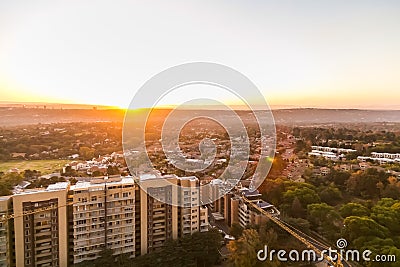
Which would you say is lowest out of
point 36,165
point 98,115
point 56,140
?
point 36,165

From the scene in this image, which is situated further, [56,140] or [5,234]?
[56,140]

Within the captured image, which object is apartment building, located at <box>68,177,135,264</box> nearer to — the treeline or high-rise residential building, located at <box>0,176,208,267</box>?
high-rise residential building, located at <box>0,176,208,267</box>

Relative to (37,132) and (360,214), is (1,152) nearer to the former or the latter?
(37,132)

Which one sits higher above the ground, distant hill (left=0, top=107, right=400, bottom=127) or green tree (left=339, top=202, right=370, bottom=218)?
distant hill (left=0, top=107, right=400, bottom=127)

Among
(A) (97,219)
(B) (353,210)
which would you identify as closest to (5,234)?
(A) (97,219)

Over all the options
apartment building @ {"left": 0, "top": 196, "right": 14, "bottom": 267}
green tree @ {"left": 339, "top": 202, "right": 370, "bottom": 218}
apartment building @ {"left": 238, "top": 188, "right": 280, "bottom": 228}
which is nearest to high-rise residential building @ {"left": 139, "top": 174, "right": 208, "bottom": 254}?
apartment building @ {"left": 238, "top": 188, "right": 280, "bottom": 228}

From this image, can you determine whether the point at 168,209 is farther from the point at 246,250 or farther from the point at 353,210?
the point at 353,210
